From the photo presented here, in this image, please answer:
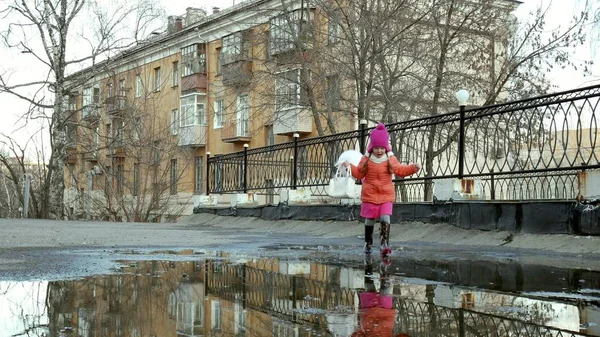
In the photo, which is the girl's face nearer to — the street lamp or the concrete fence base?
the concrete fence base

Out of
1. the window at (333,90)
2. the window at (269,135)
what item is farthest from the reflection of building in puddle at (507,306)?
the window at (269,135)

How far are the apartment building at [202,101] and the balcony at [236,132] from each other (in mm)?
68

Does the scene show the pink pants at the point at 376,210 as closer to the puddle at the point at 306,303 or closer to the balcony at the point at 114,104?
the puddle at the point at 306,303

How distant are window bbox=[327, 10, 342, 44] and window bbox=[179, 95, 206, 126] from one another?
2107 centimetres

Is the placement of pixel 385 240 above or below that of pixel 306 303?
above

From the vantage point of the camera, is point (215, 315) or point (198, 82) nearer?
point (215, 315)

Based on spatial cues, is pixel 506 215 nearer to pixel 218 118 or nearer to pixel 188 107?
pixel 218 118

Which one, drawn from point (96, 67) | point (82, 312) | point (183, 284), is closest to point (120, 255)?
point (183, 284)

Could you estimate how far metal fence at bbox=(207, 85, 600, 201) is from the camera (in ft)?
30.0

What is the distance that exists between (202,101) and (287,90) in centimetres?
1925

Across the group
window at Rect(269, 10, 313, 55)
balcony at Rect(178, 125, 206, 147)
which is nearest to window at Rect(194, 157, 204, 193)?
balcony at Rect(178, 125, 206, 147)

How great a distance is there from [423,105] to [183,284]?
18.3m

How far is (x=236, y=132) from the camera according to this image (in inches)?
1577

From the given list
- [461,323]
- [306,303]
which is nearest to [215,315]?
[306,303]
